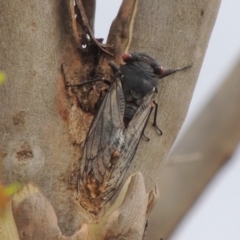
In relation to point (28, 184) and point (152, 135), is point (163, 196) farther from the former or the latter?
point (28, 184)

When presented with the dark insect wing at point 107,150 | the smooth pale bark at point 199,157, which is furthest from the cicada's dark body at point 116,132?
the smooth pale bark at point 199,157

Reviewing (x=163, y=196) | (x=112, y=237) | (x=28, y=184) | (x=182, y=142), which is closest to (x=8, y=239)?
(x=28, y=184)

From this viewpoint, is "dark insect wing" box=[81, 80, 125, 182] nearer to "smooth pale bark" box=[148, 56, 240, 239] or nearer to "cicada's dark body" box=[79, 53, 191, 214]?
"cicada's dark body" box=[79, 53, 191, 214]

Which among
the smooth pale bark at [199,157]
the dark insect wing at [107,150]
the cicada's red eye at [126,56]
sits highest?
the cicada's red eye at [126,56]

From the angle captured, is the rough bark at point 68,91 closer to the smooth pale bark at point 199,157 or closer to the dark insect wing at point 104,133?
the dark insect wing at point 104,133

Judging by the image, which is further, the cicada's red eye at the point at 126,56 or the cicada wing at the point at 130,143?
the cicada's red eye at the point at 126,56

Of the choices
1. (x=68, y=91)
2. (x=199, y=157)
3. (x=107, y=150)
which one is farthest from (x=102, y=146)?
(x=199, y=157)

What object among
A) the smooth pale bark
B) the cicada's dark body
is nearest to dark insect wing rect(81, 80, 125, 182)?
the cicada's dark body
